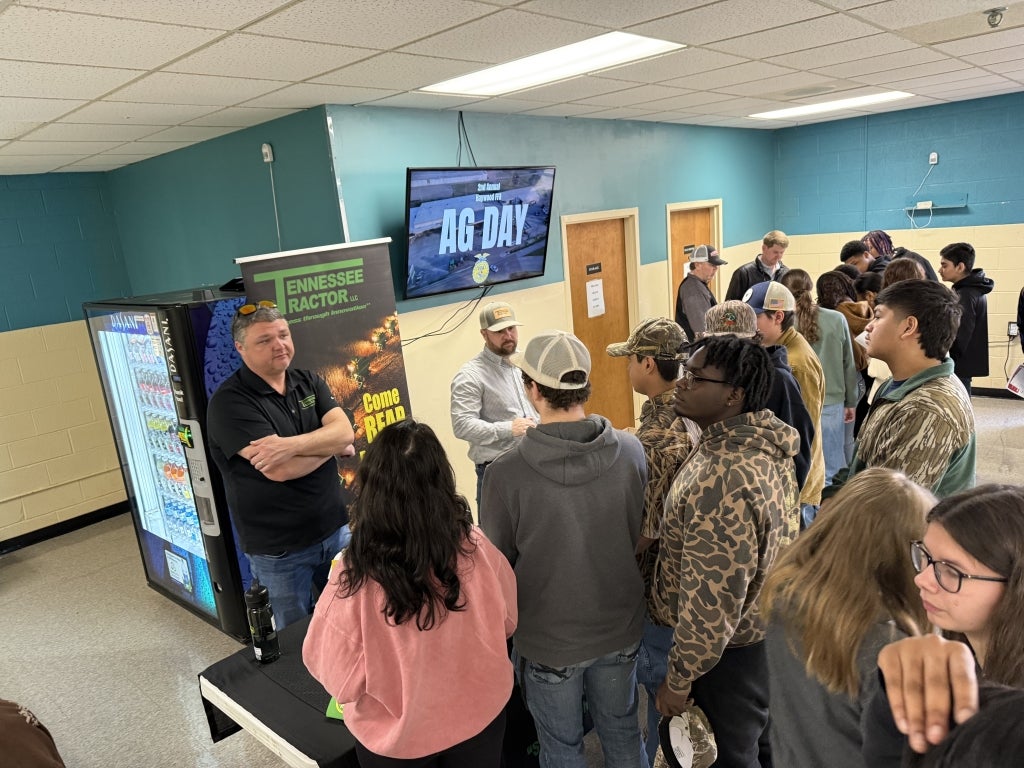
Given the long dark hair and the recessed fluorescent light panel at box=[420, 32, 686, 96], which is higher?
the recessed fluorescent light panel at box=[420, 32, 686, 96]

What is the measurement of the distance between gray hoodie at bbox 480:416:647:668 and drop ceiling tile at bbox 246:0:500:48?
58.1 inches

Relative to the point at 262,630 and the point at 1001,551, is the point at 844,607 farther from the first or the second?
the point at 262,630

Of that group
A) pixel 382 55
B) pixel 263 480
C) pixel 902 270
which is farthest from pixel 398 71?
pixel 902 270

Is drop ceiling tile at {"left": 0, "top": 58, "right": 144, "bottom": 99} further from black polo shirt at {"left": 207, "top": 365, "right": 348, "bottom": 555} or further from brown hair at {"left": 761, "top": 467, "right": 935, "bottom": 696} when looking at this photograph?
brown hair at {"left": 761, "top": 467, "right": 935, "bottom": 696}

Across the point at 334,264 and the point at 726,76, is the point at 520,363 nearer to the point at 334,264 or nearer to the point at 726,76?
the point at 334,264

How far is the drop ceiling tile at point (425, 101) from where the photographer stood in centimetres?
350

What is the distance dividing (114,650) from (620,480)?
318 centimetres

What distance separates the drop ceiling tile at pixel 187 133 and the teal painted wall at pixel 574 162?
0.94 m

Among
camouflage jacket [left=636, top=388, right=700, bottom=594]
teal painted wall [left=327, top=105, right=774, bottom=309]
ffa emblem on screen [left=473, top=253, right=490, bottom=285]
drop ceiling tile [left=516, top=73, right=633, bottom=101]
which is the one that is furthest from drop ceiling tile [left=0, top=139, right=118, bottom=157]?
camouflage jacket [left=636, top=388, right=700, bottom=594]

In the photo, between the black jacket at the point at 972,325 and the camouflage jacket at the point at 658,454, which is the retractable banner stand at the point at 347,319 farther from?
the black jacket at the point at 972,325

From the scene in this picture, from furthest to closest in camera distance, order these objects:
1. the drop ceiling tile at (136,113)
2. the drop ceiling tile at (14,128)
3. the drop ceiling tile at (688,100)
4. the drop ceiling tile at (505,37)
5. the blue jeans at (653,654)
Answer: the drop ceiling tile at (688,100) < the drop ceiling tile at (14,128) < the drop ceiling tile at (136,113) < the drop ceiling tile at (505,37) < the blue jeans at (653,654)

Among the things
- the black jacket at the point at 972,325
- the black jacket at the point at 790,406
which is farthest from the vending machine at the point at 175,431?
the black jacket at the point at 972,325

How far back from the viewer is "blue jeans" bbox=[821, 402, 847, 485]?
140 inches

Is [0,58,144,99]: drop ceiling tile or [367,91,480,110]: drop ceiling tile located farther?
[367,91,480,110]: drop ceiling tile
